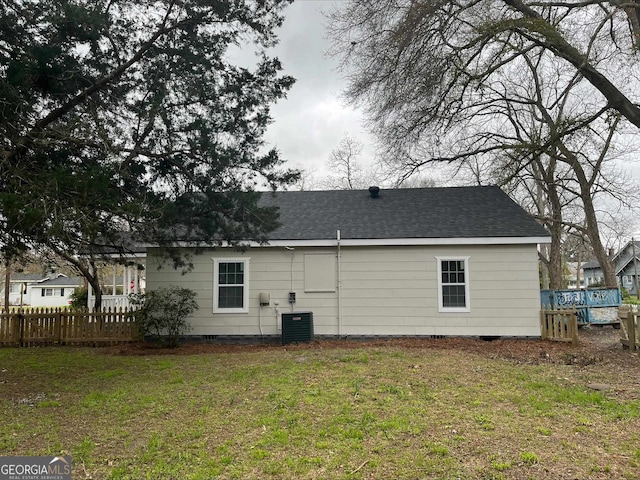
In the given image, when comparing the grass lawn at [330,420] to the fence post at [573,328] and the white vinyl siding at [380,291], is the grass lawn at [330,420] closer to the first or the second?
the fence post at [573,328]

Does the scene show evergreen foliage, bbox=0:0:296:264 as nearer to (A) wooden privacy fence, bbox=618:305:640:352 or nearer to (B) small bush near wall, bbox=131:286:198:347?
(B) small bush near wall, bbox=131:286:198:347

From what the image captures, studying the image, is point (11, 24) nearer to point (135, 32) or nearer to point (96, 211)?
point (135, 32)

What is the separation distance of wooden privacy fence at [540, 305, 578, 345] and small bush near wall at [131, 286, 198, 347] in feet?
30.5

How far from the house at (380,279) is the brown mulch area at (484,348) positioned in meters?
→ 0.45

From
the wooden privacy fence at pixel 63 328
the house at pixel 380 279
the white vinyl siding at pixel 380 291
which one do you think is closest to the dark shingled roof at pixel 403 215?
the house at pixel 380 279

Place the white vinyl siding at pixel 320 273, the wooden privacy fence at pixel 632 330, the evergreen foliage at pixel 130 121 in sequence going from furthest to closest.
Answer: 1. the white vinyl siding at pixel 320 273
2. the wooden privacy fence at pixel 632 330
3. the evergreen foliage at pixel 130 121

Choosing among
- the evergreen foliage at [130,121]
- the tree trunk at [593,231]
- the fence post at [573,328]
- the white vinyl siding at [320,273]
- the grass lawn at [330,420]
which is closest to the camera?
the grass lawn at [330,420]

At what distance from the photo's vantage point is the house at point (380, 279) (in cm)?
1188

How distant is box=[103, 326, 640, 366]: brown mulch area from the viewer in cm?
952

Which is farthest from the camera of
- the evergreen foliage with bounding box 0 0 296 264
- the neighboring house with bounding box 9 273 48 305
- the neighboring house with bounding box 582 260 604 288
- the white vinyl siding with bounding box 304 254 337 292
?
the neighboring house with bounding box 582 260 604 288

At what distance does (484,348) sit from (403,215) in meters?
4.57

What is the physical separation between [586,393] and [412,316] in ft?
18.8

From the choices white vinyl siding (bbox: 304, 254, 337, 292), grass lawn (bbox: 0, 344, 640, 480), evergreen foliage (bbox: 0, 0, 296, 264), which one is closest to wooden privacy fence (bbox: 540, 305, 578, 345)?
grass lawn (bbox: 0, 344, 640, 480)

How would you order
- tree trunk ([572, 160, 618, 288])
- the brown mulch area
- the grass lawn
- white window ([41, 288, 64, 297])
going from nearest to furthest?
the grass lawn → the brown mulch area → tree trunk ([572, 160, 618, 288]) → white window ([41, 288, 64, 297])
